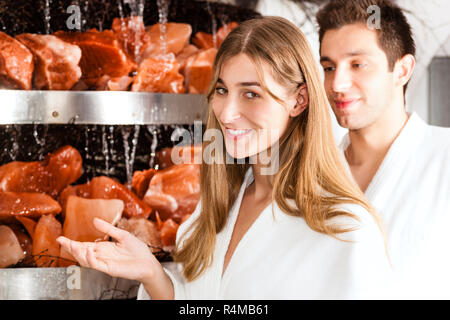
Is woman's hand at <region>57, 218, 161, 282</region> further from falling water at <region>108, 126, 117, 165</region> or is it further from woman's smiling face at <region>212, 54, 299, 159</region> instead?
falling water at <region>108, 126, 117, 165</region>

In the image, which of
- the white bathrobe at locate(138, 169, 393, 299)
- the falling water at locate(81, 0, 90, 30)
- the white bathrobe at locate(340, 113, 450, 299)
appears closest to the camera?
the white bathrobe at locate(138, 169, 393, 299)

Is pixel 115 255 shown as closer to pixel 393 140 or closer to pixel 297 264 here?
pixel 297 264

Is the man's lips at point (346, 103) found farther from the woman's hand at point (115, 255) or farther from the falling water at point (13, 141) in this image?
the falling water at point (13, 141)

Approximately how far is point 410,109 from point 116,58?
0.67m

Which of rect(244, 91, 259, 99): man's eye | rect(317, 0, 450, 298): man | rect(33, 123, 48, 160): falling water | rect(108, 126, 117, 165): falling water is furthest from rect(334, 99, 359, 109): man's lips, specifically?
rect(33, 123, 48, 160): falling water

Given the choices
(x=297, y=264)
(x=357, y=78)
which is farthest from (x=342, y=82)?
(x=297, y=264)

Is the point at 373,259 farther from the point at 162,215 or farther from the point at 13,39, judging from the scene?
the point at 13,39

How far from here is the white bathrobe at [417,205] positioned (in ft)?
3.14

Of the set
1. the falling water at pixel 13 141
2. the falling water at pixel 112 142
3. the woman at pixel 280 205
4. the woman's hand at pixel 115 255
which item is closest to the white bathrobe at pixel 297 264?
the woman at pixel 280 205

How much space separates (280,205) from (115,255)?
29 centimetres

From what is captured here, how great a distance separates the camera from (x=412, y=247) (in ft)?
3.13

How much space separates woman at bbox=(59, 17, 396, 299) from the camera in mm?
792

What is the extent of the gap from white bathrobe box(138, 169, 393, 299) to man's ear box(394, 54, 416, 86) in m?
0.33

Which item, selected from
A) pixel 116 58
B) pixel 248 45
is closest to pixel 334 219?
pixel 248 45
